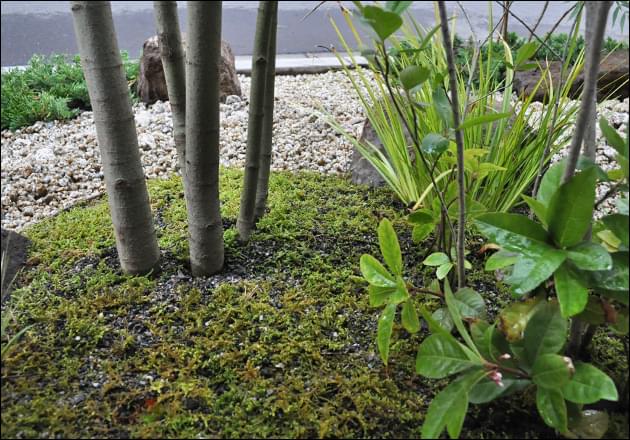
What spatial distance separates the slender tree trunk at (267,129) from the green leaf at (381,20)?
1.94ft

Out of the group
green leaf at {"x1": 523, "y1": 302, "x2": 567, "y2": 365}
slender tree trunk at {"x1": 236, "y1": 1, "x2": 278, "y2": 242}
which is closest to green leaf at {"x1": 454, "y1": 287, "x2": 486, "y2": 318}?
green leaf at {"x1": 523, "y1": 302, "x2": 567, "y2": 365}

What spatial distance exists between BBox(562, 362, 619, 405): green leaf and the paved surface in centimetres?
361

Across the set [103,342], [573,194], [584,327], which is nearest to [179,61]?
[103,342]

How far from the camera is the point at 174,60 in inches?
58.1

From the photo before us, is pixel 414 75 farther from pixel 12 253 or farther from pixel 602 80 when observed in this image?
pixel 602 80

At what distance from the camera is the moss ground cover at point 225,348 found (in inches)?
45.0

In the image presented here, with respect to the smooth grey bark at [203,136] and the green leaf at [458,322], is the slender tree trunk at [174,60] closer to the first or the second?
the smooth grey bark at [203,136]

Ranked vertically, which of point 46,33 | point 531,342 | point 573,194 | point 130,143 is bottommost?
point 46,33

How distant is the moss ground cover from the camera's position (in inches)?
45.0

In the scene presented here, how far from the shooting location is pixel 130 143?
56.2 inches

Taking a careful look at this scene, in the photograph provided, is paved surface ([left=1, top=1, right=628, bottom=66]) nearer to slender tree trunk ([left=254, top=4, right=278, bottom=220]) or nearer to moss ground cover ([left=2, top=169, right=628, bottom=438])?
slender tree trunk ([left=254, top=4, right=278, bottom=220])

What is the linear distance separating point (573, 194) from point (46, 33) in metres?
4.73

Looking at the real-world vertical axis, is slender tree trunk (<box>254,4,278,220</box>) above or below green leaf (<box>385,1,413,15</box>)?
below

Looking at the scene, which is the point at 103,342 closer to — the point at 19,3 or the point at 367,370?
the point at 367,370
